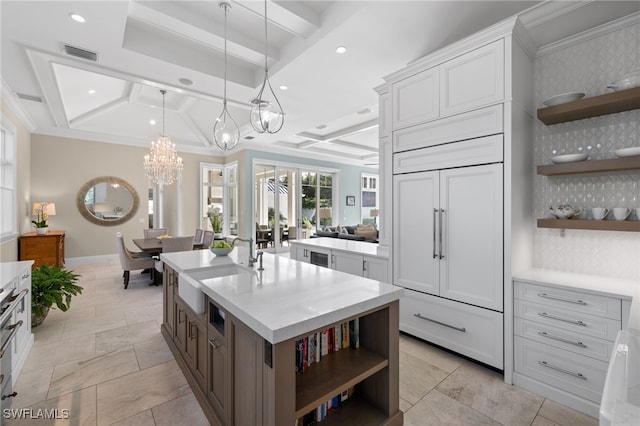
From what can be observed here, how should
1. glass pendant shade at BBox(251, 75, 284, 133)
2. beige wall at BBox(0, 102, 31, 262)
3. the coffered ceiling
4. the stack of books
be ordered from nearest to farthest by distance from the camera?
the stack of books
the coffered ceiling
glass pendant shade at BBox(251, 75, 284, 133)
beige wall at BBox(0, 102, 31, 262)

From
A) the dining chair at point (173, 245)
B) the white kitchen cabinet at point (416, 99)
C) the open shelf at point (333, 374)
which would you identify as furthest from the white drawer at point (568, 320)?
the dining chair at point (173, 245)

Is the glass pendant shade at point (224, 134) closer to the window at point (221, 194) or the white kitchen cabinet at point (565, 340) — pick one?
the white kitchen cabinet at point (565, 340)

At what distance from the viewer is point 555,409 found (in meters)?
1.97

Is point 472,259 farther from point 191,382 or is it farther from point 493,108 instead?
point 191,382

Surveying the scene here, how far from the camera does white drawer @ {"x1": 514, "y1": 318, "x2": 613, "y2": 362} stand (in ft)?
6.17

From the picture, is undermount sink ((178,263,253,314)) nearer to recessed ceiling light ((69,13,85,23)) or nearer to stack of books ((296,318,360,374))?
stack of books ((296,318,360,374))

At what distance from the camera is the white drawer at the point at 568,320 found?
1865mm

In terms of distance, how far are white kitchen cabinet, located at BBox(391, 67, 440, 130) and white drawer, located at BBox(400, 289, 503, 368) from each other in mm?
1754

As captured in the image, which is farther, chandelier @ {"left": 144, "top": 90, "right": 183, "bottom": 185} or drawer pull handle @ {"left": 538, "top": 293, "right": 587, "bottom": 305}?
chandelier @ {"left": 144, "top": 90, "right": 183, "bottom": 185}

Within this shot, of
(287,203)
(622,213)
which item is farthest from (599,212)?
(287,203)

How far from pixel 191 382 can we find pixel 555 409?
263cm

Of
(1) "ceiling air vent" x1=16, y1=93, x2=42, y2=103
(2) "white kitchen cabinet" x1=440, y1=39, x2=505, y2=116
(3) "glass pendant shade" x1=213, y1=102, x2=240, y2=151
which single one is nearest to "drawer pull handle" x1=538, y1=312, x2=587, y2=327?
(2) "white kitchen cabinet" x1=440, y1=39, x2=505, y2=116

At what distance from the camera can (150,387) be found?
2213 millimetres

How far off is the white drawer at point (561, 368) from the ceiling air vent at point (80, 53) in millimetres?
5098
